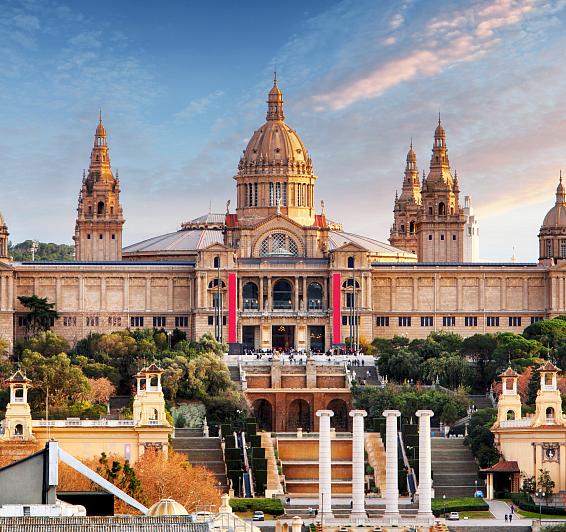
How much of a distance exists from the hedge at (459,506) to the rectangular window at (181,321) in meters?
63.6

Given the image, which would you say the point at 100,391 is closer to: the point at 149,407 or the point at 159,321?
the point at 149,407

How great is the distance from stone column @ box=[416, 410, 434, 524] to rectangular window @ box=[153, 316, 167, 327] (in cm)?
6701

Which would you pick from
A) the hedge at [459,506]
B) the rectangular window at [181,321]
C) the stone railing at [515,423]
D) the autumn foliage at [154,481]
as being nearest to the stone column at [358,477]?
the hedge at [459,506]

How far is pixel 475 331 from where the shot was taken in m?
174

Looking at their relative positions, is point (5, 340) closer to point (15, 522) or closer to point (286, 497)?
point (286, 497)

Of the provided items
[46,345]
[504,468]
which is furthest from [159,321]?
[504,468]

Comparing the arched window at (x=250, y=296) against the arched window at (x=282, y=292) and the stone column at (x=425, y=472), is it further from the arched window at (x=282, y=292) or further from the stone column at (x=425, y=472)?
the stone column at (x=425, y=472)

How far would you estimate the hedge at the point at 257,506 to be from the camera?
107 m

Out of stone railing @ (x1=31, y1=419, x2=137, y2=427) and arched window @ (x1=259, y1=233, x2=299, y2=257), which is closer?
stone railing @ (x1=31, y1=419, x2=137, y2=427)

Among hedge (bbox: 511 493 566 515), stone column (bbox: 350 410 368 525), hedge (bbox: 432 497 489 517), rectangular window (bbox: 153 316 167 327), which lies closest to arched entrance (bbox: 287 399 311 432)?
rectangular window (bbox: 153 316 167 327)

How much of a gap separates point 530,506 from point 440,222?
7703cm

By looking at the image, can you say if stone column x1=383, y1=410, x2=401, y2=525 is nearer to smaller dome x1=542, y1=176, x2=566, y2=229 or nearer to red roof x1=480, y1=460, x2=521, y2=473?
red roof x1=480, y1=460, x2=521, y2=473

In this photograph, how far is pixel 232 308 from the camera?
168750mm

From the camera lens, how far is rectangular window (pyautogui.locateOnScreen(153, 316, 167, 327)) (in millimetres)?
172500
